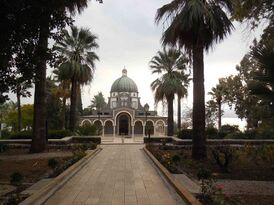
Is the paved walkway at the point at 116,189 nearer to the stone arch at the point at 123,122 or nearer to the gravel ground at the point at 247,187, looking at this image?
the gravel ground at the point at 247,187

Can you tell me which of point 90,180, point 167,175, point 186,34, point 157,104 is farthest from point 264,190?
point 157,104

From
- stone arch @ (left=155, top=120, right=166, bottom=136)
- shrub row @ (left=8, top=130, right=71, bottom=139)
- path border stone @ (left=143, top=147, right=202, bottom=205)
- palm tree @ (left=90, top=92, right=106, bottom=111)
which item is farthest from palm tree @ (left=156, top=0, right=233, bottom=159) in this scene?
palm tree @ (left=90, top=92, right=106, bottom=111)

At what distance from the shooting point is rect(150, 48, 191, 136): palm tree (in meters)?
40.8

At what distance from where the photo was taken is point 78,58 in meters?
35.8

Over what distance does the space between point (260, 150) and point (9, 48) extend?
13.2 meters

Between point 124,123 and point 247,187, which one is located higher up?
point 124,123

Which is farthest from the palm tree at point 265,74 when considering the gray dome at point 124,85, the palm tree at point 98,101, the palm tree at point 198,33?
the palm tree at point 98,101

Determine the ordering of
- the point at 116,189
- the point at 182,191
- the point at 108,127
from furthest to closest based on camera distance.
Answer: the point at 108,127 → the point at 116,189 → the point at 182,191

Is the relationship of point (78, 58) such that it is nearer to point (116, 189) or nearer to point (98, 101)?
point (116, 189)

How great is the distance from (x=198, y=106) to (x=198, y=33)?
11.5 feet

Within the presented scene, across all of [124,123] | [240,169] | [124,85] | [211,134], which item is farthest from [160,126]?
[240,169]

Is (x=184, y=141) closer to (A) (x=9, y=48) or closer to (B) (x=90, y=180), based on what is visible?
(B) (x=90, y=180)

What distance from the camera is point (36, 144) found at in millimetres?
22500

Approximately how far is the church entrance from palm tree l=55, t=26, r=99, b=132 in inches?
1596
